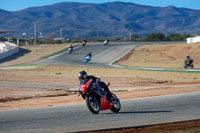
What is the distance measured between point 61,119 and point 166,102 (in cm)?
444

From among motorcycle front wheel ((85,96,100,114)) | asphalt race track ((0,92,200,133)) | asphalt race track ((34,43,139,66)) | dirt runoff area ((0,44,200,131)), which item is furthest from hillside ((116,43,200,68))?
motorcycle front wheel ((85,96,100,114))

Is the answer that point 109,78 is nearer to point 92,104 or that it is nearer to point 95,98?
point 95,98

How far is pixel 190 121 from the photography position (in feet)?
31.3

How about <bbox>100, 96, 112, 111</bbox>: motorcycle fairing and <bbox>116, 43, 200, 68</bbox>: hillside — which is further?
<bbox>116, 43, 200, 68</bbox>: hillside

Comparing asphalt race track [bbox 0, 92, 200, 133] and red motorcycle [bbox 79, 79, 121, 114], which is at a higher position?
red motorcycle [bbox 79, 79, 121, 114]

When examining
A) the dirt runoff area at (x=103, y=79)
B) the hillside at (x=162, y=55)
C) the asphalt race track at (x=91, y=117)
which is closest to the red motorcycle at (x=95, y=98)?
the asphalt race track at (x=91, y=117)

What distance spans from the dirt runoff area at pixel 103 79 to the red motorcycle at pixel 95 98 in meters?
3.08

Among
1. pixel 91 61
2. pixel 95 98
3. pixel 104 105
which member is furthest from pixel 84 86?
pixel 91 61

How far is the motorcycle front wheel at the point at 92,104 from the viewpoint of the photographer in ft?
33.8

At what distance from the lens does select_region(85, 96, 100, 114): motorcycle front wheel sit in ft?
33.8

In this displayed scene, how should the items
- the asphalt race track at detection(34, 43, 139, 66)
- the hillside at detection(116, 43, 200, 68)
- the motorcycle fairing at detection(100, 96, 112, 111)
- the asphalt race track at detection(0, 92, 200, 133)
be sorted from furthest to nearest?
the hillside at detection(116, 43, 200, 68)
the asphalt race track at detection(34, 43, 139, 66)
the motorcycle fairing at detection(100, 96, 112, 111)
the asphalt race track at detection(0, 92, 200, 133)

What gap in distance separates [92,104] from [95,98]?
0.23 metres

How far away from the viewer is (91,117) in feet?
33.2

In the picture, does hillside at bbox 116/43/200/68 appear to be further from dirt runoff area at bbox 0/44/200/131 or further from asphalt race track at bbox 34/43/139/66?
asphalt race track at bbox 34/43/139/66
